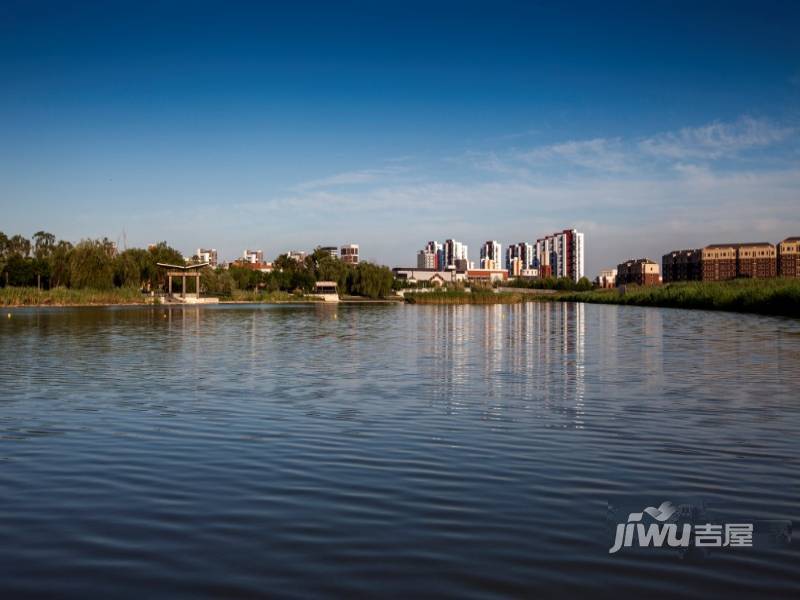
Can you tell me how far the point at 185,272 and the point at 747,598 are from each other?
93.5 m

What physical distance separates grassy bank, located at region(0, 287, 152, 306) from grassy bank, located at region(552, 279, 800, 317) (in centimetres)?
5566

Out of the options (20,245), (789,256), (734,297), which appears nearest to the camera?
(734,297)

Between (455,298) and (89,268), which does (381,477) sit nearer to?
(455,298)

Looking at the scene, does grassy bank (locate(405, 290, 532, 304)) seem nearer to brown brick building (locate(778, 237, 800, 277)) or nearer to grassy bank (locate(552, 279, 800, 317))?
grassy bank (locate(552, 279, 800, 317))

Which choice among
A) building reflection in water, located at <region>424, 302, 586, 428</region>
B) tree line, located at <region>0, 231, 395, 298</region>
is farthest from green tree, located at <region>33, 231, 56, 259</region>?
building reflection in water, located at <region>424, 302, 586, 428</region>

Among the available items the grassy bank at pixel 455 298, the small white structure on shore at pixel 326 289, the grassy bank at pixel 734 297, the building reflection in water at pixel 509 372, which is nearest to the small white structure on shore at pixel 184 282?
the small white structure on shore at pixel 326 289

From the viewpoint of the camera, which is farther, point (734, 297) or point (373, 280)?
point (373, 280)

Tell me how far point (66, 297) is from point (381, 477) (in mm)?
73396

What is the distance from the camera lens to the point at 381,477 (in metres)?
7.61

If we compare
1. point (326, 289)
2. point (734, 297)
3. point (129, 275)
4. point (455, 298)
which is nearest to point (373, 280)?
point (326, 289)

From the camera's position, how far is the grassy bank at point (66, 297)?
68.8m

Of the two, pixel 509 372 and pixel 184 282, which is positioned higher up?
pixel 184 282

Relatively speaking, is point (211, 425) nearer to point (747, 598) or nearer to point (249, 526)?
point (249, 526)

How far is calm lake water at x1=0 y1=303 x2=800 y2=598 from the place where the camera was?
500 cm
